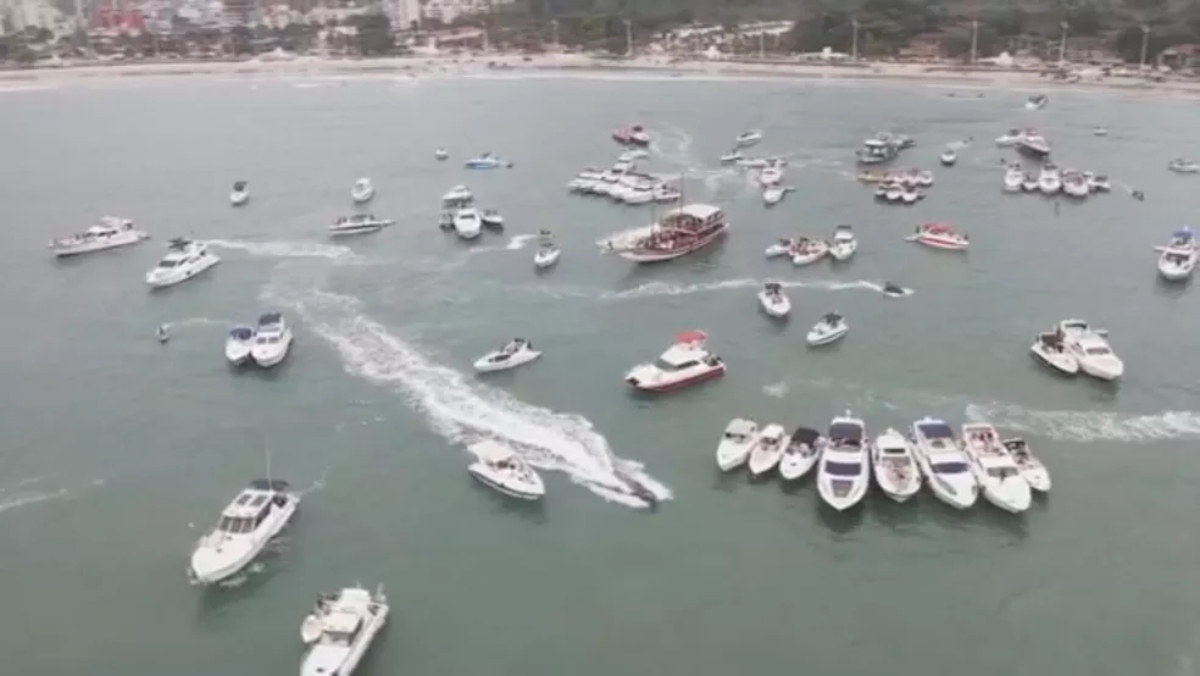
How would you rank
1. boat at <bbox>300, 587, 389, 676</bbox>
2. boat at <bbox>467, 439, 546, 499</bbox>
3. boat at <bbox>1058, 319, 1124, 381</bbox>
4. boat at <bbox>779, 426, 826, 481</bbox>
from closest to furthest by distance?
boat at <bbox>300, 587, 389, 676</bbox>, boat at <bbox>467, 439, 546, 499</bbox>, boat at <bbox>779, 426, 826, 481</bbox>, boat at <bbox>1058, 319, 1124, 381</bbox>

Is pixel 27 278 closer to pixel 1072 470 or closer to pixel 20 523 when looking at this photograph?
pixel 20 523

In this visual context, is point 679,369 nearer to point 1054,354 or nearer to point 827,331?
point 827,331

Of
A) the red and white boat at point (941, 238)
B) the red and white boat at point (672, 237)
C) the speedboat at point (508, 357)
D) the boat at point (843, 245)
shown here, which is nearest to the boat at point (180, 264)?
the speedboat at point (508, 357)

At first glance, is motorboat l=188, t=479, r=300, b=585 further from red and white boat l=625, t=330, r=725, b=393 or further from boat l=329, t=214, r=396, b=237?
boat l=329, t=214, r=396, b=237

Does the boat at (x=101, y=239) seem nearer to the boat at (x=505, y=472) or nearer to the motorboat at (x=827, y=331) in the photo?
the boat at (x=505, y=472)

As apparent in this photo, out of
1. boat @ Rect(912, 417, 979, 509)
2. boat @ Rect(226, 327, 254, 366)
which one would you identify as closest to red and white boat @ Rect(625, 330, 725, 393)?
boat @ Rect(912, 417, 979, 509)

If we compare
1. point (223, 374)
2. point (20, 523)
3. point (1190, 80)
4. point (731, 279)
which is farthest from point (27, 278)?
point (1190, 80)
